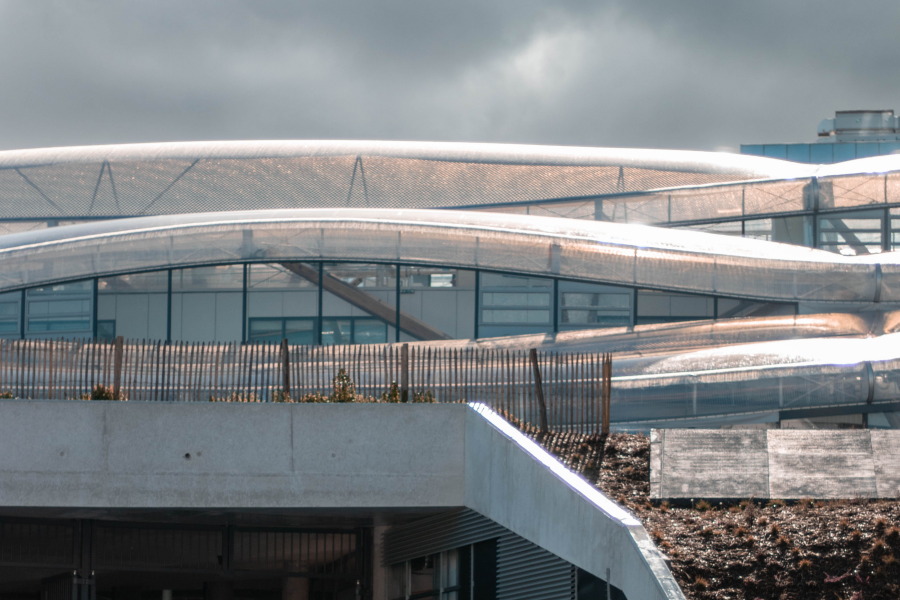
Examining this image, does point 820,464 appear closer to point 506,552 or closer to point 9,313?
point 506,552

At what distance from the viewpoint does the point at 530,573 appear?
35.7 ft

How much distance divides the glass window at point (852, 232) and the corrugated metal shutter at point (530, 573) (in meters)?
14.8

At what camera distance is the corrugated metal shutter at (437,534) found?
12.2 metres

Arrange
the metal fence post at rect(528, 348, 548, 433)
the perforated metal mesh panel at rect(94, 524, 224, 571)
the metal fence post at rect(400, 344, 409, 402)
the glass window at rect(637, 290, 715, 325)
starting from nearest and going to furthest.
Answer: the metal fence post at rect(528, 348, 548, 433)
the metal fence post at rect(400, 344, 409, 402)
the perforated metal mesh panel at rect(94, 524, 224, 571)
the glass window at rect(637, 290, 715, 325)

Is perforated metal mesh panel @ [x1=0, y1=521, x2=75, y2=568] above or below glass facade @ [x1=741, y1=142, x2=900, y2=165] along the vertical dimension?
below

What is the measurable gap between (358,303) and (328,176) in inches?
318

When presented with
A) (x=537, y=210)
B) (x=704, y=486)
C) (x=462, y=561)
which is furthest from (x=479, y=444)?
(x=537, y=210)

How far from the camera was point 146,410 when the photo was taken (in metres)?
12.3

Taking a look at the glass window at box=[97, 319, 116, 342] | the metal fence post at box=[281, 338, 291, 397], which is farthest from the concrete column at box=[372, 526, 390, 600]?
the glass window at box=[97, 319, 116, 342]

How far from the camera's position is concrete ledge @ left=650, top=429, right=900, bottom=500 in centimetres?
1105

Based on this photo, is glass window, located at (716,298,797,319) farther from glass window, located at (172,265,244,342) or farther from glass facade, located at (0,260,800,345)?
glass window, located at (172,265,244,342)

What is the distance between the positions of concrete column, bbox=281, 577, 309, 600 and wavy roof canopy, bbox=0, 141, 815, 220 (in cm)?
1102

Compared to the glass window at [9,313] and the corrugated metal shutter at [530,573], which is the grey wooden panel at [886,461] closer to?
the corrugated metal shutter at [530,573]

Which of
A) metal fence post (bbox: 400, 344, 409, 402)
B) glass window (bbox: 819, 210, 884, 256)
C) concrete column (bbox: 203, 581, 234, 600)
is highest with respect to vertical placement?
glass window (bbox: 819, 210, 884, 256)
